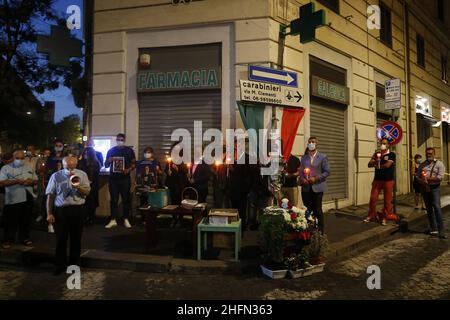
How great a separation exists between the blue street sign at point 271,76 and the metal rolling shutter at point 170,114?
2267mm

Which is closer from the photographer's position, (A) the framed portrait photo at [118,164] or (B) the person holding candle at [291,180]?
(A) the framed portrait photo at [118,164]

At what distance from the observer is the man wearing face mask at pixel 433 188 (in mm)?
7906

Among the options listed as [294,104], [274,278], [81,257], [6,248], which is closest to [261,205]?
[294,104]

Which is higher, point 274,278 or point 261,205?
point 261,205

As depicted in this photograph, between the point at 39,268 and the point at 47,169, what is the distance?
316 centimetres

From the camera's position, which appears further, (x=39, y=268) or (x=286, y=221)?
(x=39, y=268)

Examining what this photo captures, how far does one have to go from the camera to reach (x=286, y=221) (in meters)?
5.12

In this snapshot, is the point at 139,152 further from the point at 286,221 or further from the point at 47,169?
the point at 286,221

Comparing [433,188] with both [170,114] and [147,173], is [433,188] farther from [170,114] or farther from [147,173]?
[170,114]

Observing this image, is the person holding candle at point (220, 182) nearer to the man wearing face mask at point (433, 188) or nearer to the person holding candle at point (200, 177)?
the person holding candle at point (200, 177)

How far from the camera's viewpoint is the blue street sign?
675 centimetres

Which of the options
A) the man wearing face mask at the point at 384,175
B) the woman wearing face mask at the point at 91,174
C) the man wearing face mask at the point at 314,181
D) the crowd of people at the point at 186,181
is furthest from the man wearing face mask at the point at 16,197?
the man wearing face mask at the point at 384,175

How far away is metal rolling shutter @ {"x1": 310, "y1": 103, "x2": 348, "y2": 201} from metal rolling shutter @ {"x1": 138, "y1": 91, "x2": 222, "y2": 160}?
119 inches

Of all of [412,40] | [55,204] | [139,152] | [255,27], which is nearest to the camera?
[55,204]
